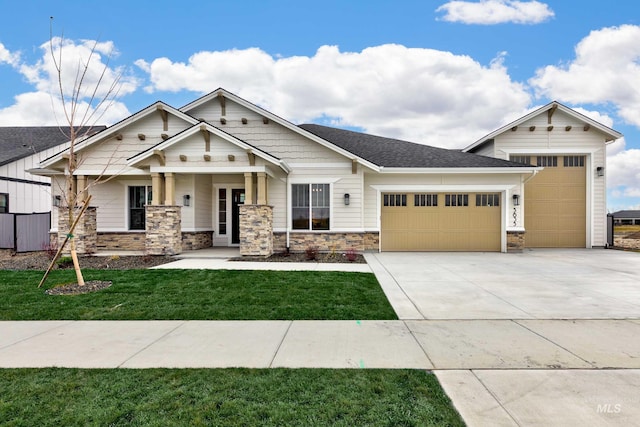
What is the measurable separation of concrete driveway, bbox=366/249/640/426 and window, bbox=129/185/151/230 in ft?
33.7

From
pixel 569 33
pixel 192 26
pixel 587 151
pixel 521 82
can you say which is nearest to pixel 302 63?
pixel 192 26

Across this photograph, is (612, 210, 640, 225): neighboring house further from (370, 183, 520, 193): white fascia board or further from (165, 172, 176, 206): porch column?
(165, 172, 176, 206): porch column

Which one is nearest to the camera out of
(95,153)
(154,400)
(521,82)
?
(154,400)

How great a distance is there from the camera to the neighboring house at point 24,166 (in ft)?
55.7

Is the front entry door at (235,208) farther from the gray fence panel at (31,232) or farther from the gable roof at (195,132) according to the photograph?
the gray fence panel at (31,232)

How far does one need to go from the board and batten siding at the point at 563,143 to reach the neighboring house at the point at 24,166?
70.6ft

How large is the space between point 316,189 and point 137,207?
7536 millimetres

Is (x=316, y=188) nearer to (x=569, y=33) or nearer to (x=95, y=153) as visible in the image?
(x=95, y=153)

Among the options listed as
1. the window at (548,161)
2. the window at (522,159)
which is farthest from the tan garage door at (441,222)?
the window at (548,161)

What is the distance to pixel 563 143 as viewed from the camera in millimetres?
15281

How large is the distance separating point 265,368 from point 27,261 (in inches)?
467

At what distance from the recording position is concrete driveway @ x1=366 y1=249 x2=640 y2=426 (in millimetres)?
2801

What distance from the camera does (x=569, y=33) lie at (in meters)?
14.7

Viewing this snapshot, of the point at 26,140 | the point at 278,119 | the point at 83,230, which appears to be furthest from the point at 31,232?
the point at 278,119
